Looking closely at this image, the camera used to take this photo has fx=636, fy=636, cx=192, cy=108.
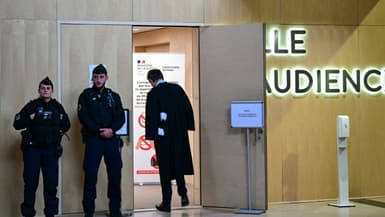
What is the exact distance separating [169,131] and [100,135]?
0.91m

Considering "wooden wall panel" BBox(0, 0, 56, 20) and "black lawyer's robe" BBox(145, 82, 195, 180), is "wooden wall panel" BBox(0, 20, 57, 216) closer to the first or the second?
"wooden wall panel" BBox(0, 0, 56, 20)

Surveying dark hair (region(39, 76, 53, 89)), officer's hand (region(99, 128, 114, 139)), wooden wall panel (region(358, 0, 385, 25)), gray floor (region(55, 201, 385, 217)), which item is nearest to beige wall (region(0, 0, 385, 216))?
wooden wall panel (region(358, 0, 385, 25))

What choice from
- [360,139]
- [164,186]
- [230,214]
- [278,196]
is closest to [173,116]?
[164,186]

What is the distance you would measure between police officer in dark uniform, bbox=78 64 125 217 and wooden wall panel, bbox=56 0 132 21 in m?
0.92

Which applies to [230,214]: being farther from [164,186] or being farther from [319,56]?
[319,56]

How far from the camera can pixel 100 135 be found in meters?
7.19

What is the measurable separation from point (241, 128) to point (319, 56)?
1.72m

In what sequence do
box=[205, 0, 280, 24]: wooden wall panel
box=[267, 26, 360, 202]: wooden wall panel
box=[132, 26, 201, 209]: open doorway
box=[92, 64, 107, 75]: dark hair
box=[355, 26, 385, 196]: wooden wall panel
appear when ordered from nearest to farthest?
box=[92, 64, 107, 75]: dark hair < box=[205, 0, 280, 24]: wooden wall panel < box=[267, 26, 360, 202]: wooden wall panel < box=[355, 26, 385, 196]: wooden wall panel < box=[132, 26, 201, 209]: open doorway

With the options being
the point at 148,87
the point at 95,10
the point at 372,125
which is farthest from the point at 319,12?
the point at 148,87

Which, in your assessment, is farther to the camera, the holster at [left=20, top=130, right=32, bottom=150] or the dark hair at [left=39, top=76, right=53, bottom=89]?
the dark hair at [left=39, top=76, right=53, bottom=89]

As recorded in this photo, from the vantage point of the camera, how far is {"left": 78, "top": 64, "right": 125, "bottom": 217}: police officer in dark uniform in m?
7.19

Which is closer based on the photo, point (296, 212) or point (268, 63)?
point (296, 212)

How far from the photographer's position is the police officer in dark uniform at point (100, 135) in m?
7.19

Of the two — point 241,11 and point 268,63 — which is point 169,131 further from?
point 241,11
